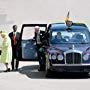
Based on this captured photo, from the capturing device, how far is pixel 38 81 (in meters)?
15.7

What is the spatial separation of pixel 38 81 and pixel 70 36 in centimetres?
251

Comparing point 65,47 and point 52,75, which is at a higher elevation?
point 65,47

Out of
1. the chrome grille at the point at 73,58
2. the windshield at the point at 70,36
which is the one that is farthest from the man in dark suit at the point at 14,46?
the chrome grille at the point at 73,58

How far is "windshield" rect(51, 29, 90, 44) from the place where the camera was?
1730 cm

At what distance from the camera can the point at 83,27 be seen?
18.2 metres

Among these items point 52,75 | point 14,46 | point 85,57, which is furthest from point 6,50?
point 85,57

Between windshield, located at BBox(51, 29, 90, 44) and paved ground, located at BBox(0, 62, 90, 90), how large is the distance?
1086mm

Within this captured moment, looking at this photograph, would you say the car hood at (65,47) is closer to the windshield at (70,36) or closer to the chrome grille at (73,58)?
the chrome grille at (73,58)

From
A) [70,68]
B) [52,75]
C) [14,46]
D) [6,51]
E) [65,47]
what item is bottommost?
[52,75]

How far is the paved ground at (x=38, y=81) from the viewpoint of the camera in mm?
14297

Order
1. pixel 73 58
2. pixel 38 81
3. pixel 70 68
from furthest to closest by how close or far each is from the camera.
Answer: pixel 73 58 → pixel 70 68 → pixel 38 81

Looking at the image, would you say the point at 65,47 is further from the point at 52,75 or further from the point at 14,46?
the point at 14,46

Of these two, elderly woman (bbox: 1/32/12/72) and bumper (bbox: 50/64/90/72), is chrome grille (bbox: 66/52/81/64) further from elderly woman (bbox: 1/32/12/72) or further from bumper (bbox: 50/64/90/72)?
elderly woman (bbox: 1/32/12/72)

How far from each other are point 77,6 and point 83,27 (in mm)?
21483
